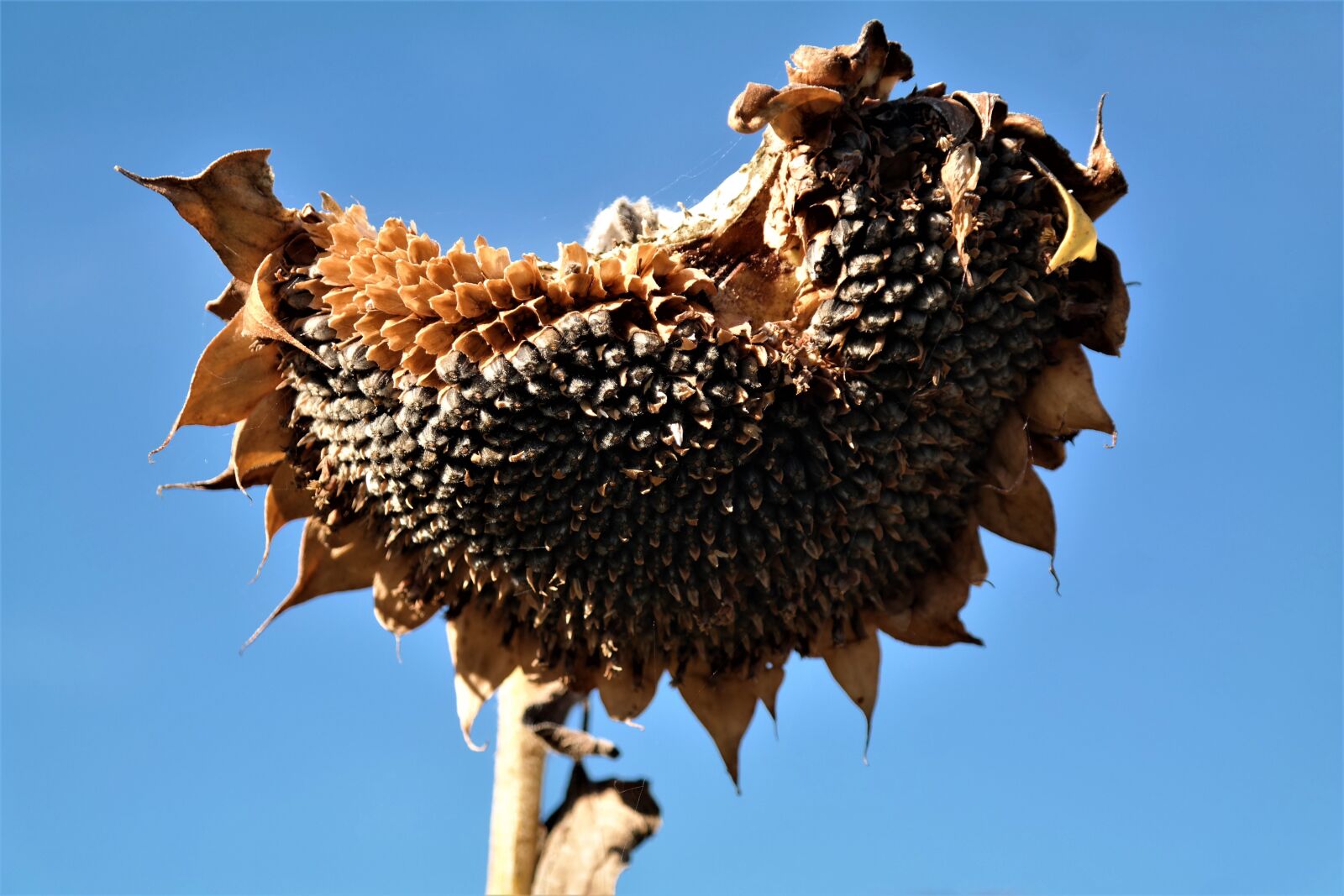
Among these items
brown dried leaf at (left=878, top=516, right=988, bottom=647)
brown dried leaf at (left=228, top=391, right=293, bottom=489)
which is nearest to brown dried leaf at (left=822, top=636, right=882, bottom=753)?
brown dried leaf at (left=878, top=516, right=988, bottom=647)

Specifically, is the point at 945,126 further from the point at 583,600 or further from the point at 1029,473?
the point at 583,600

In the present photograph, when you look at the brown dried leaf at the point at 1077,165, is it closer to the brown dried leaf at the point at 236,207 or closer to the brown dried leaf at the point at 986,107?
the brown dried leaf at the point at 986,107

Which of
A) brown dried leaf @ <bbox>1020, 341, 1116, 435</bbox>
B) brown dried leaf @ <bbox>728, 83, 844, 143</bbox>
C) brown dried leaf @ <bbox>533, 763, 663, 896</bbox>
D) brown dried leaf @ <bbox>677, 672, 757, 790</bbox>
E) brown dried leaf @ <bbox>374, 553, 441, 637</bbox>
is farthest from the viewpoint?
brown dried leaf @ <bbox>677, 672, 757, 790</bbox>

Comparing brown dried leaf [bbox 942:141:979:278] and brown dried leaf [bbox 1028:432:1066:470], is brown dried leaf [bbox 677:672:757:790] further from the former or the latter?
brown dried leaf [bbox 942:141:979:278]

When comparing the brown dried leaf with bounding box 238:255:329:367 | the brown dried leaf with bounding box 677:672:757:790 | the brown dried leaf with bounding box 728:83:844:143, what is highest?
the brown dried leaf with bounding box 728:83:844:143

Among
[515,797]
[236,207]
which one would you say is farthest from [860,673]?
[236,207]

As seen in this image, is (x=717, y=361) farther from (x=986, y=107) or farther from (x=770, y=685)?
(x=770, y=685)

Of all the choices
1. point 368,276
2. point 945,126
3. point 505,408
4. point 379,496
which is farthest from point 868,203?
point 379,496

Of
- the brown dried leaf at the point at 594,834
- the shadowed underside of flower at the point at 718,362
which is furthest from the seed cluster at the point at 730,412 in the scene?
the brown dried leaf at the point at 594,834
